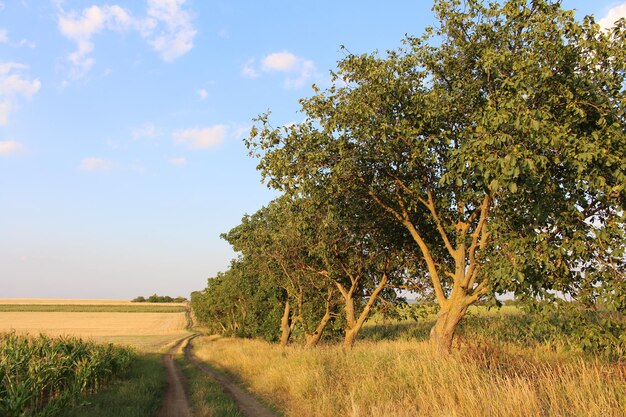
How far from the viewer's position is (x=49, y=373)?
549 inches

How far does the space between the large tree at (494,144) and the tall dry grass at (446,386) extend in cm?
182

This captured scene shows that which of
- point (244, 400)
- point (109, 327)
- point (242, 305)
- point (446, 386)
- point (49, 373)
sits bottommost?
point (109, 327)

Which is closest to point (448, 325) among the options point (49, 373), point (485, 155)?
point (485, 155)

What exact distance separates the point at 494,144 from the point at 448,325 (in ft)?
19.1

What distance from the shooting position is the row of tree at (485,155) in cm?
860

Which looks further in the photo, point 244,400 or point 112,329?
point 112,329

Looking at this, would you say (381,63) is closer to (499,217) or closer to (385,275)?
(499,217)

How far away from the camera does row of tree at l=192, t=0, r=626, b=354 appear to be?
8.60 metres

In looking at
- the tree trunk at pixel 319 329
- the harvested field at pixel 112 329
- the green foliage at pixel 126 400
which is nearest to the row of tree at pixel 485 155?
the green foliage at pixel 126 400

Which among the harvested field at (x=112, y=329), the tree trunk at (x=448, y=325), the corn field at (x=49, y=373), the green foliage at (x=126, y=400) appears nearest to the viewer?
the corn field at (x=49, y=373)

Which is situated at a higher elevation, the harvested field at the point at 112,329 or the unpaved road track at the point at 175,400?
the unpaved road track at the point at 175,400

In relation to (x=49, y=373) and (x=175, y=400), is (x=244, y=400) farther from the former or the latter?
(x=49, y=373)

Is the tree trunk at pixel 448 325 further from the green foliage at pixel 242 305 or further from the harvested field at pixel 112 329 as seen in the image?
the harvested field at pixel 112 329

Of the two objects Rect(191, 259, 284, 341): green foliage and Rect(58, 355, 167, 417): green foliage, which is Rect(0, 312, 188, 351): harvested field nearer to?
Rect(191, 259, 284, 341): green foliage
